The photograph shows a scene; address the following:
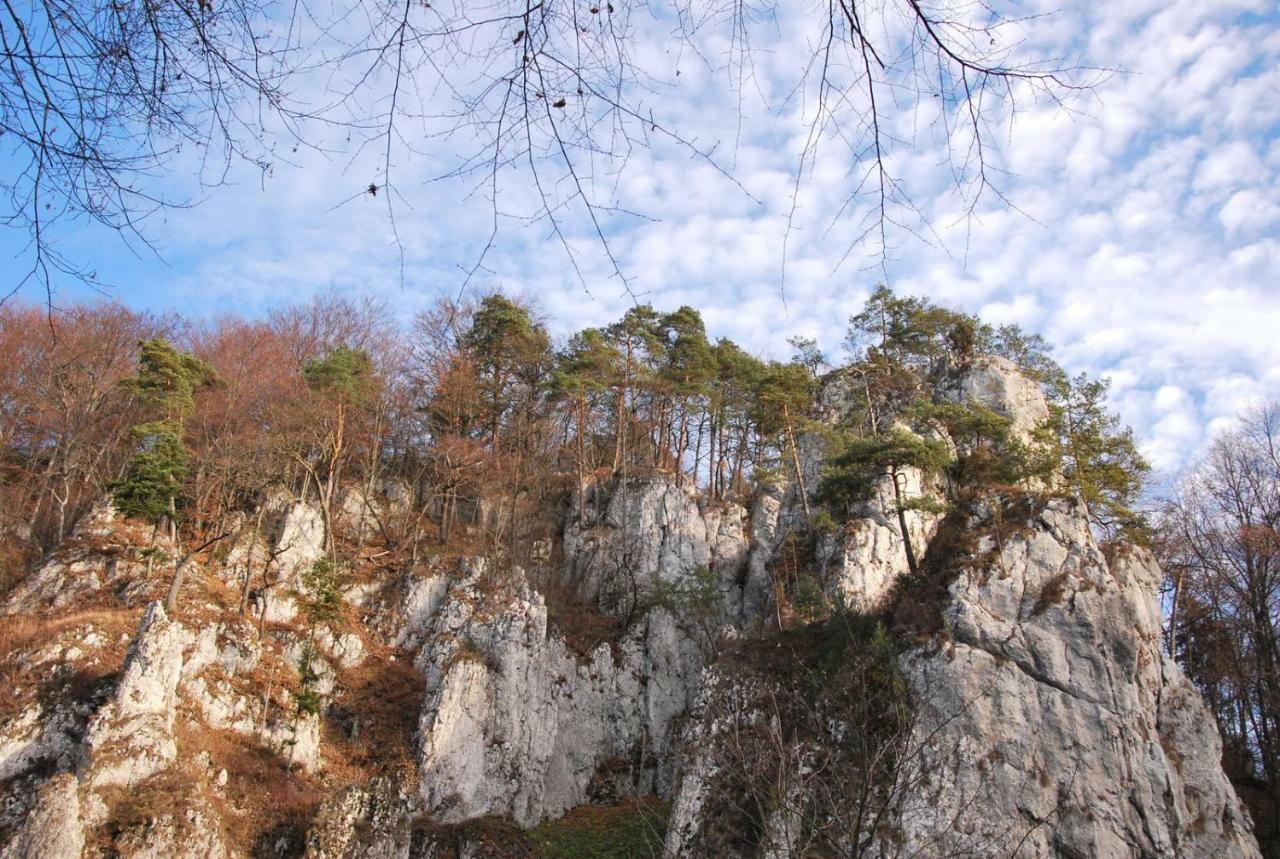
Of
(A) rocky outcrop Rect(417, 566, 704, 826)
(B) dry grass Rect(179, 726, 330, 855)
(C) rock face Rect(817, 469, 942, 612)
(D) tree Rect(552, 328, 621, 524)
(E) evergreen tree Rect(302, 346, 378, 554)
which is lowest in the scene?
(B) dry grass Rect(179, 726, 330, 855)

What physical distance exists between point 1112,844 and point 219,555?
21369 millimetres

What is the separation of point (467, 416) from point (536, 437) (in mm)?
2822

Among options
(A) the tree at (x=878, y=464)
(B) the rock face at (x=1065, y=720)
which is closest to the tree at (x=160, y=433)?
(A) the tree at (x=878, y=464)

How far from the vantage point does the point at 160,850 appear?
1202 cm

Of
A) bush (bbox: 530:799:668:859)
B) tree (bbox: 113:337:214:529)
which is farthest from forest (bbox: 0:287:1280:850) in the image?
bush (bbox: 530:799:668:859)

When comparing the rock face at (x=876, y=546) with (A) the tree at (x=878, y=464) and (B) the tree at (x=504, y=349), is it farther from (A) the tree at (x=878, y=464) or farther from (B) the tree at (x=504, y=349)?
(B) the tree at (x=504, y=349)

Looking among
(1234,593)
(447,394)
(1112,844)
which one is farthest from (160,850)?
(1234,593)

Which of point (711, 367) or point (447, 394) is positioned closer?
point (447, 394)

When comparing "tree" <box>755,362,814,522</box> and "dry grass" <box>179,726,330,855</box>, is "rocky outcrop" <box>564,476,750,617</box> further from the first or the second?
"dry grass" <box>179,726,330,855</box>

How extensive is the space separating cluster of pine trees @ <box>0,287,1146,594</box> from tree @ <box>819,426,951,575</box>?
0.07 metres

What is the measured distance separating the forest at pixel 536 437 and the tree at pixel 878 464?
73 millimetres

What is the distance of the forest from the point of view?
835 inches

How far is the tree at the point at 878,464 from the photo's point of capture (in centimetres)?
1923

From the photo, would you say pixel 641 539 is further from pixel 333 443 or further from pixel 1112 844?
pixel 1112 844
